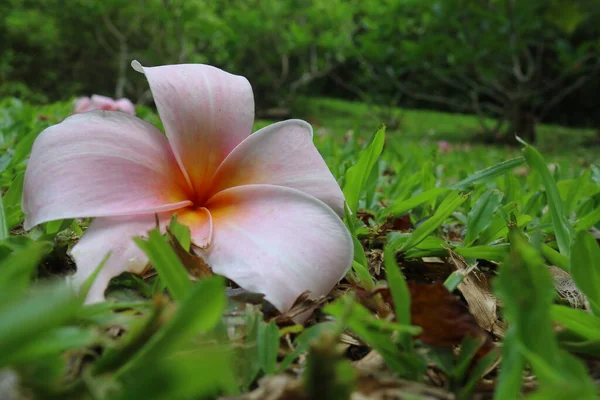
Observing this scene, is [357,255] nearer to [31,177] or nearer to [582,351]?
[582,351]

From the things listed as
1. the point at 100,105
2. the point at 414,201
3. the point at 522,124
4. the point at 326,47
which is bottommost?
the point at 522,124

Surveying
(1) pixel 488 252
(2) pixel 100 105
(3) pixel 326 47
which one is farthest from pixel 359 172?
(3) pixel 326 47

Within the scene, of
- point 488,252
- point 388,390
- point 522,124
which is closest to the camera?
point 388,390

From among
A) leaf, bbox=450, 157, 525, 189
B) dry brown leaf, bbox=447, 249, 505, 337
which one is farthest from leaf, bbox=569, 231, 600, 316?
leaf, bbox=450, 157, 525, 189

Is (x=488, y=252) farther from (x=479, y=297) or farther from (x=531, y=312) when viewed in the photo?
(x=531, y=312)

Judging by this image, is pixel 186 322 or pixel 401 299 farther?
pixel 401 299

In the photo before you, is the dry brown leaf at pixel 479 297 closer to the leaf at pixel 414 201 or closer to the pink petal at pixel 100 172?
the leaf at pixel 414 201
